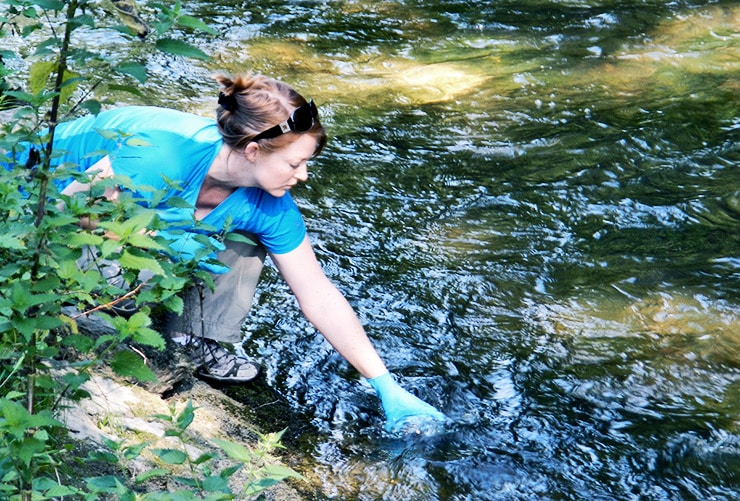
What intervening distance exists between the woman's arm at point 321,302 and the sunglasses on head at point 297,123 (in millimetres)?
633

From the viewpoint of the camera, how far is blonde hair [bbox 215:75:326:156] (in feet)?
10.3

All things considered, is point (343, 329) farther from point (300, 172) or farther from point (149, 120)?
point (149, 120)

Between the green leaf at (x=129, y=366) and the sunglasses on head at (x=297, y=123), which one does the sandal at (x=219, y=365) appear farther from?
the green leaf at (x=129, y=366)

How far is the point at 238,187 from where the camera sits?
3428 millimetres

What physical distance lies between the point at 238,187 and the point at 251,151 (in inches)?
10.4

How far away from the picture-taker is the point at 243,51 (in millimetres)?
7207

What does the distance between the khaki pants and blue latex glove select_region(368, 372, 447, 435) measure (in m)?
0.66

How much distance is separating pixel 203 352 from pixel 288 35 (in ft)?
14.0

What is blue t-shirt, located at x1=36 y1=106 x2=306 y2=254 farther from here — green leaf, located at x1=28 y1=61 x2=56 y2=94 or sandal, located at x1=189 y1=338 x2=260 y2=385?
green leaf, located at x1=28 y1=61 x2=56 y2=94

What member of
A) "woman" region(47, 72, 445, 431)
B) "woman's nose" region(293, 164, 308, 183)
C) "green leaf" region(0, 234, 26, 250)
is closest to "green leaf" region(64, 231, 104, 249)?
"green leaf" region(0, 234, 26, 250)

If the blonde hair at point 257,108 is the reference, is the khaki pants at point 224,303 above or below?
below

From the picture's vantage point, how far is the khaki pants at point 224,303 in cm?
373

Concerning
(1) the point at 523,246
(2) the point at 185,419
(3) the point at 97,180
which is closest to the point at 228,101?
(3) the point at 97,180

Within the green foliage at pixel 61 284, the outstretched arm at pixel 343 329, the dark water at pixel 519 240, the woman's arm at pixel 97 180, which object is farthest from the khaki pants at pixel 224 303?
the green foliage at pixel 61 284
